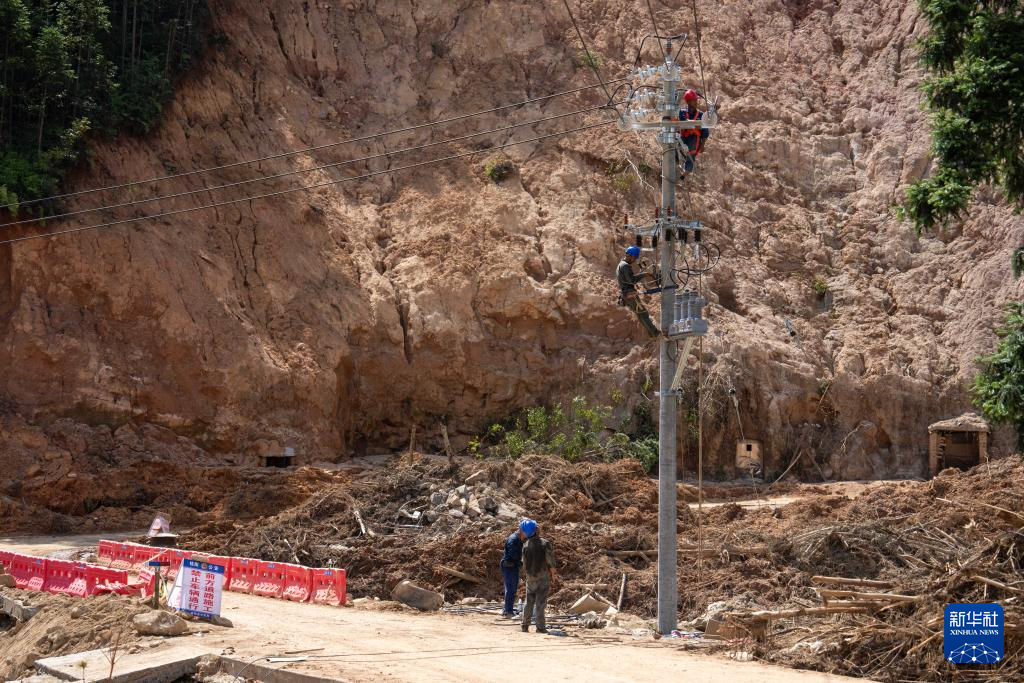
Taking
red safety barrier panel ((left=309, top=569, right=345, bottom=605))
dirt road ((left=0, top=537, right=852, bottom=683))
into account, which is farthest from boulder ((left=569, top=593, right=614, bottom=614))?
red safety barrier panel ((left=309, top=569, right=345, bottom=605))

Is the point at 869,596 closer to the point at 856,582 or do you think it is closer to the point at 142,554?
the point at 856,582

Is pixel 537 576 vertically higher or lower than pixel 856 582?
lower

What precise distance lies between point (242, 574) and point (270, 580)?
704 mm

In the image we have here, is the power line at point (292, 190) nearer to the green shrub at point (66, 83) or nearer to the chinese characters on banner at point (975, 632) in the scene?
the green shrub at point (66, 83)

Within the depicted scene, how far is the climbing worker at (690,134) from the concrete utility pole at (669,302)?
187 millimetres

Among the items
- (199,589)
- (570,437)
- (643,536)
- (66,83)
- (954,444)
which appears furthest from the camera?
(954,444)

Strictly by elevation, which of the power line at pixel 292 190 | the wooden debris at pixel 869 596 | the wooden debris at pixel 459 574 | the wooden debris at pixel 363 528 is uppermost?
the power line at pixel 292 190

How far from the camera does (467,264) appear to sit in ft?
95.1

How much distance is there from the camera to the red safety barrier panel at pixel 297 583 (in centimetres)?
1579

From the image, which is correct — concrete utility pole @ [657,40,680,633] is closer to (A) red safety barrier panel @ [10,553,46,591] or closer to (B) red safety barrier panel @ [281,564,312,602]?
(B) red safety barrier panel @ [281,564,312,602]

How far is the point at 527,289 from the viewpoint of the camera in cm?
2869

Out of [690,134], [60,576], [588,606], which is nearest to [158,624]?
[60,576]

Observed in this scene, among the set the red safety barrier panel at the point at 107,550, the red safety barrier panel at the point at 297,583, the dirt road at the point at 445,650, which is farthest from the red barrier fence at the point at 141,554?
the dirt road at the point at 445,650

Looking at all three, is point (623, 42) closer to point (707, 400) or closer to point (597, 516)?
point (707, 400)
